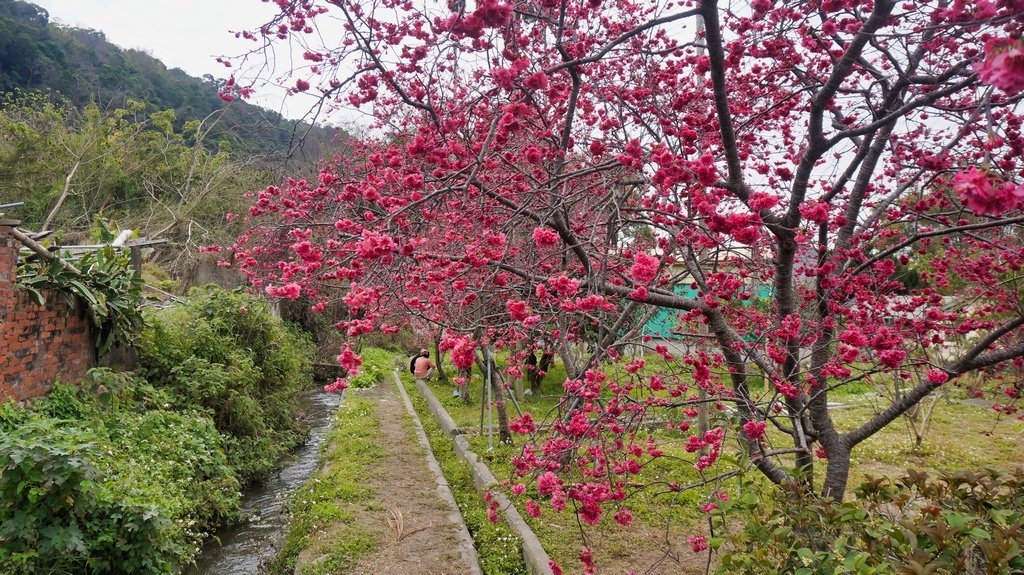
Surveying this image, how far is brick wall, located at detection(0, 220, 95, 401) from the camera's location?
4734mm

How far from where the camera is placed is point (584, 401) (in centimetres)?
327

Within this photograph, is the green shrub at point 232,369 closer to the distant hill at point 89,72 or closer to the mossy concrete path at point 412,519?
the mossy concrete path at point 412,519

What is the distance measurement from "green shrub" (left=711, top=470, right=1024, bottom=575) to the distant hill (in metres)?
15.7

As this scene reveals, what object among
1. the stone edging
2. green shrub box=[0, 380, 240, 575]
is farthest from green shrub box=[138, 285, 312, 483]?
the stone edging

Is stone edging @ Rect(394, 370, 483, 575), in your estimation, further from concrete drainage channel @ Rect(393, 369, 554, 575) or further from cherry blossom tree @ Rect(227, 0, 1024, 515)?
cherry blossom tree @ Rect(227, 0, 1024, 515)

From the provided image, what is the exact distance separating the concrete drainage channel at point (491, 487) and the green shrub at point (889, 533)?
181 cm

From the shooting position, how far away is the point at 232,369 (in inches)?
296

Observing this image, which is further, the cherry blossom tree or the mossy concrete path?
the mossy concrete path

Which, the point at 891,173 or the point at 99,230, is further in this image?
the point at 99,230

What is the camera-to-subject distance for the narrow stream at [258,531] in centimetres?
517

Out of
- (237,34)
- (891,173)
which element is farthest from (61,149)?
(891,173)

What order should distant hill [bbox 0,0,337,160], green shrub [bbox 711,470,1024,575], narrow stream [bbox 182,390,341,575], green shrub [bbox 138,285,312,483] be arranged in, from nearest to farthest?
green shrub [bbox 711,470,1024,575] → narrow stream [bbox 182,390,341,575] → green shrub [bbox 138,285,312,483] → distant hill [bbox 0,0,337,160]

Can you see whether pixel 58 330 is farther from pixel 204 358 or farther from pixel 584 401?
pixel 584 401

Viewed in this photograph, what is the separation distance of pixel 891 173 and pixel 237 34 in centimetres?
485
